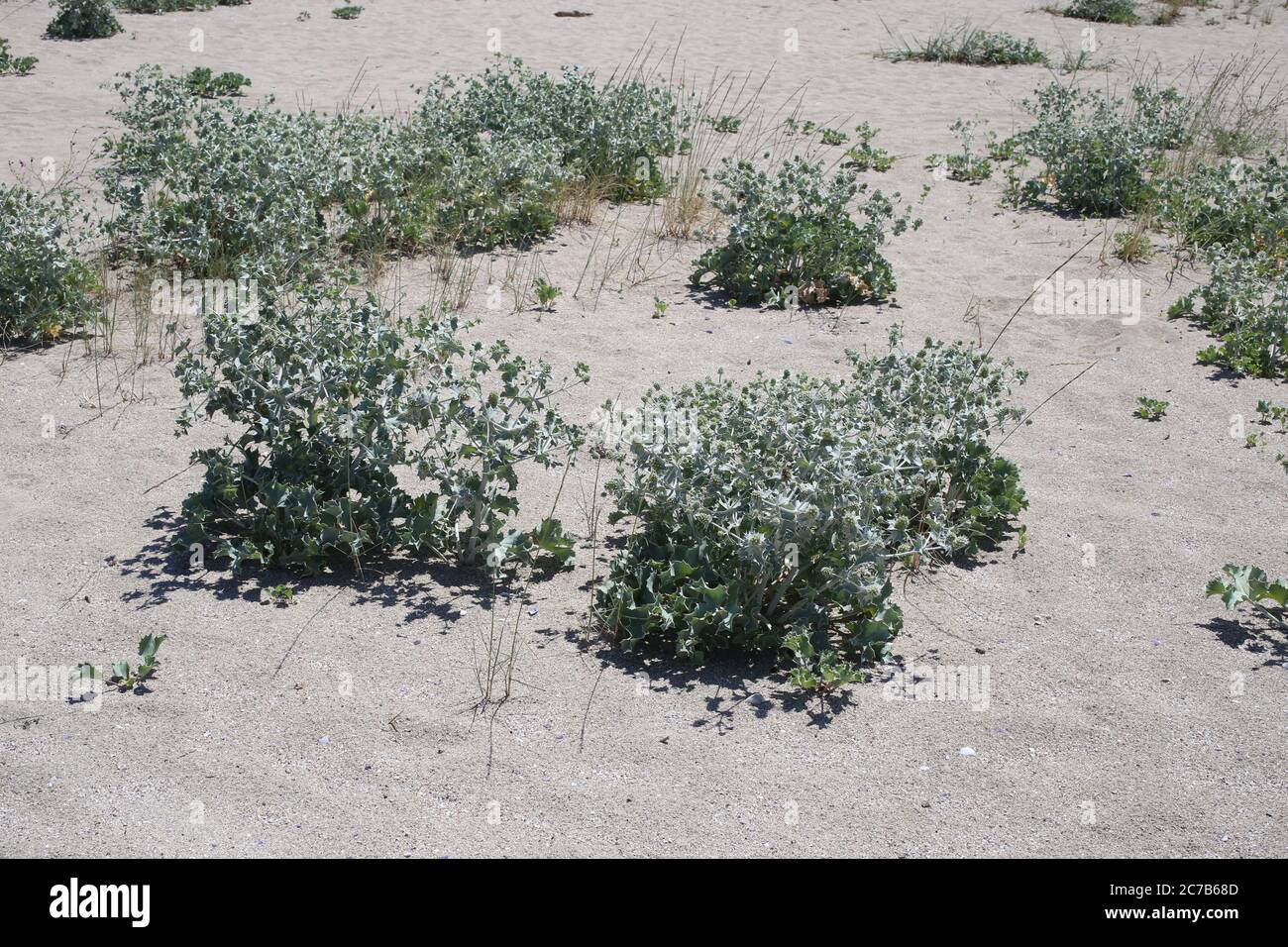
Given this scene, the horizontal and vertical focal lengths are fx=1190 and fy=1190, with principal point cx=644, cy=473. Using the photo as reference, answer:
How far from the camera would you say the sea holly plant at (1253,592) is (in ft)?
14.0

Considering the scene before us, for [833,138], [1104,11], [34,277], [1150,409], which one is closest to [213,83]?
[34,277]

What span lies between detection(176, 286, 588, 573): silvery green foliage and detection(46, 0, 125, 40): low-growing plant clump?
10.5 m

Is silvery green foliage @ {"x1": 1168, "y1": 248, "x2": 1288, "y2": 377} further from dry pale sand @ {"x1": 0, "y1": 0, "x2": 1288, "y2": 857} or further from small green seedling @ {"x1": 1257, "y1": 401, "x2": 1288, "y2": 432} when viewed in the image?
small green seedling @ {"x1": 1257, "y1": 401, "x2": 1288, "y2": 432}

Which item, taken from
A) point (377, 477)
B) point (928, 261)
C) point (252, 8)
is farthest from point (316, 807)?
point (252, 8)

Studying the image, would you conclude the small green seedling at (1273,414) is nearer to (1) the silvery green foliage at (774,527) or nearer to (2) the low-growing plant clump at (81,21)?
(1) the silvery green foliage at (774,527)

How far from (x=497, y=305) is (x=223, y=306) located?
78.4 inches

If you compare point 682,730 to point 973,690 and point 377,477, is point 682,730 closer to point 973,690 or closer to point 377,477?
point 973,690

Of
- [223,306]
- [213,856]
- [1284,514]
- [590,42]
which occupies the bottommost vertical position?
[213,856]

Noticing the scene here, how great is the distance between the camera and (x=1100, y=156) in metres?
8.72

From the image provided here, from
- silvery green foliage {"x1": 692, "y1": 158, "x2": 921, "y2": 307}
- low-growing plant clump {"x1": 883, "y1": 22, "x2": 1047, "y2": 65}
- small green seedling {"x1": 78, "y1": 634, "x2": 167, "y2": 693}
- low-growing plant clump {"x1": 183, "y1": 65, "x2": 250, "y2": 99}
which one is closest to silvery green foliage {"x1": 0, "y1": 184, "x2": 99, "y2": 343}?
small green seedling {"x1": 78, "y1": 634, "x2": 167, "y2": 693}

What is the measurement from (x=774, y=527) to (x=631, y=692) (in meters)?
0.71

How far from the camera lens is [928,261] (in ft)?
26.3

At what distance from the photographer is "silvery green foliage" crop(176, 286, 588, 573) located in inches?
170

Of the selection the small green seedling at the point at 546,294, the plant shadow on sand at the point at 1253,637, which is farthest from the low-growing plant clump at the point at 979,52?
the plant shadow on sand at the point at 1253,637
